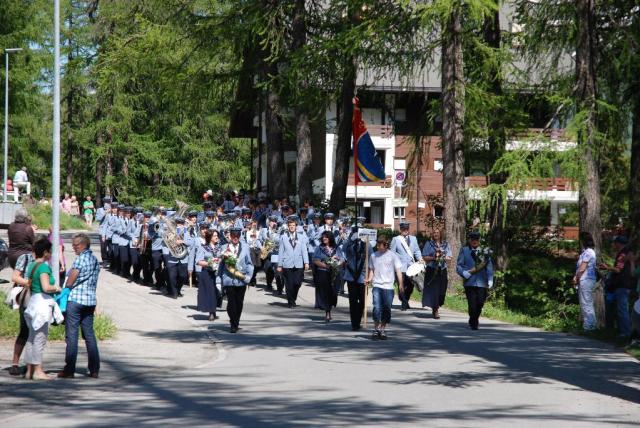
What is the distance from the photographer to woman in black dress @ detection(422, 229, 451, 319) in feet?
70.7

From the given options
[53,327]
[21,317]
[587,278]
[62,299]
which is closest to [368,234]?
[587,278]

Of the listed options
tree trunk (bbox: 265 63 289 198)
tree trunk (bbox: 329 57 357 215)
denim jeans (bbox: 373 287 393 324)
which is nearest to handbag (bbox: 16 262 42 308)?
denim jeans (bbox: 373 287 393 324)

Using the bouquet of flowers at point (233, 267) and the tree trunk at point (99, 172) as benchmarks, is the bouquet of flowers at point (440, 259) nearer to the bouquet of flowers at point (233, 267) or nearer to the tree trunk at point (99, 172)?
the bouquet of flowers at point (233, 267)

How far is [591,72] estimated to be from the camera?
19.9m

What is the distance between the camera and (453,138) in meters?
25.5

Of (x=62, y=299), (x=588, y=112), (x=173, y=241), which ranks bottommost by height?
(x=62, y=299)

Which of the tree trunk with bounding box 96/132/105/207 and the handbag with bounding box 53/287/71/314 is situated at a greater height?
the tree trunk with bounding box 96/132/105/207

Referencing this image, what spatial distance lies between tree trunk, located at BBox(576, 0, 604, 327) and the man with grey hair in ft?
31.9

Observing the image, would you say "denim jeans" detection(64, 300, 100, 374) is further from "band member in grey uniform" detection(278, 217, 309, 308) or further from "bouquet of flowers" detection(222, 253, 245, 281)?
"band member in grey uniform" detection(278, 217, 309, 308)

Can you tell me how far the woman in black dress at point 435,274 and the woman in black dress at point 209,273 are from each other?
4.27 m

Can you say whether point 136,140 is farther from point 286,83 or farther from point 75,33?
point 286,83

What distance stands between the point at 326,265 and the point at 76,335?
882cm

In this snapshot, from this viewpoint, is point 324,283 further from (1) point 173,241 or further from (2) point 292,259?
(1) point 173,241

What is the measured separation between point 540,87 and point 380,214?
118 ft
